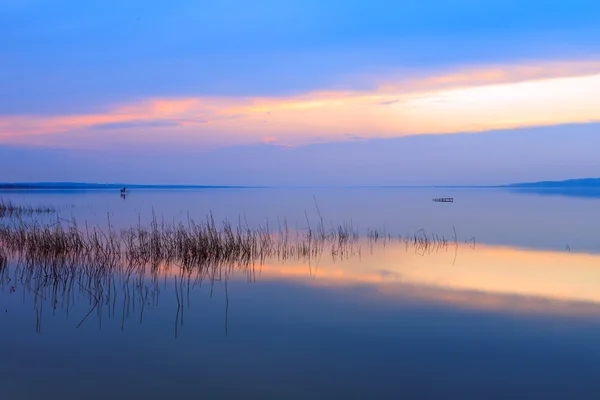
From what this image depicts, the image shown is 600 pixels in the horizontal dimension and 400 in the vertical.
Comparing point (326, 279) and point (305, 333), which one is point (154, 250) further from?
point (305, 333)

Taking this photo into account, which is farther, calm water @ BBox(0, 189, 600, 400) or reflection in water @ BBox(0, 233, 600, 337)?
reflection in water @ BBox(0, 233, 600, 337)

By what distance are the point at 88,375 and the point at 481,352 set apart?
189 inches

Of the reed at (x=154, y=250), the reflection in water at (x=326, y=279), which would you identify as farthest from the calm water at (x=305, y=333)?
the reed at (x=154, y=250)

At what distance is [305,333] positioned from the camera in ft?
24.3

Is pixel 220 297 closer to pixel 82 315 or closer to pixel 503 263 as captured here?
pixel 82 315

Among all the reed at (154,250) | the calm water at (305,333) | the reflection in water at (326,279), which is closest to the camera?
the calm water at (305,333)

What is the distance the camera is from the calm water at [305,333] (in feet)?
18.2

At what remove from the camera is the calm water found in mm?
5551

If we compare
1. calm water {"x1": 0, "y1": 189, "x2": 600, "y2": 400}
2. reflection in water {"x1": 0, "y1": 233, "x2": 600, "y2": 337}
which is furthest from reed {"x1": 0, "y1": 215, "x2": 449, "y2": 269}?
calm water {"x1": 0, "y1": 189, "x2": 600, "y2": 400}

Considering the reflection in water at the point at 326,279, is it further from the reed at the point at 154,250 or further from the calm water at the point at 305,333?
the reed at the point at 154,250

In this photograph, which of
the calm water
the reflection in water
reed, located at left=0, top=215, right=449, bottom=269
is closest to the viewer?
the calm water

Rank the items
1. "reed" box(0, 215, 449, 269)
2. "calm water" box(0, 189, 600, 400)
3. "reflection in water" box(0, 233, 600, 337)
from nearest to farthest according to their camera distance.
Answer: "calm water" box(0, 189, 600, 400), "reflection in water" box(0, 233, 600, 337), "reed" box(0, 215, 449, 269)

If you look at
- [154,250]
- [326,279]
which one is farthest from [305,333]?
[154,250]

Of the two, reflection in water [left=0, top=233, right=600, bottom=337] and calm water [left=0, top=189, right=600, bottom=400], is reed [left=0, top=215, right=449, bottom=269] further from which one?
calm water [left=0, top=189, right=600, bottom=400]
